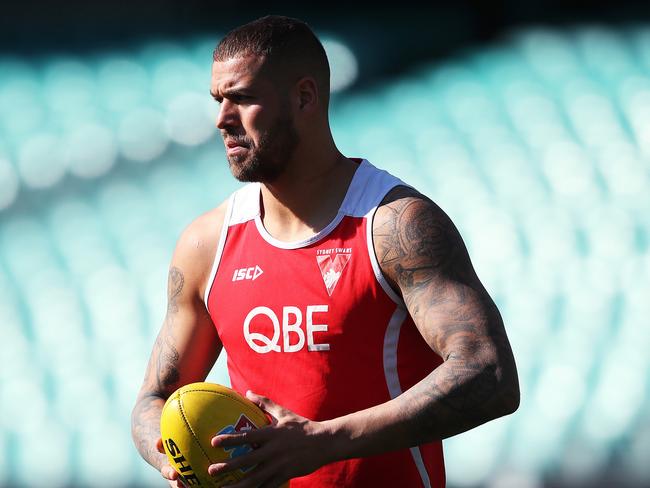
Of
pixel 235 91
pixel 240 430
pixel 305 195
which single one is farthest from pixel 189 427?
pixel 235 91

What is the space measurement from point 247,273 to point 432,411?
2.52ft

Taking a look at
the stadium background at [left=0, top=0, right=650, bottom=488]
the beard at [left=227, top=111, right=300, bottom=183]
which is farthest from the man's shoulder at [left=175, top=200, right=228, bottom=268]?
the stadium background at [left=0, top=0, right=650, bottom=488]

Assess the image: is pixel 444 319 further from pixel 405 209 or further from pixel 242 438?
pixel 242 438

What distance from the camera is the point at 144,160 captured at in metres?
8.69

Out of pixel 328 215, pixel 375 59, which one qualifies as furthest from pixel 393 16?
pixel 328 215

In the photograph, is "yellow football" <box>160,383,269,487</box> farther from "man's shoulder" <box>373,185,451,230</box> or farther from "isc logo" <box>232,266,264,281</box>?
"man's shoulder" <box>373,185,451,230</box>

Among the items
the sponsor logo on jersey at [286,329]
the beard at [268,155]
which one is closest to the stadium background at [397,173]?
the sponsor logo on jersey at [286,329]

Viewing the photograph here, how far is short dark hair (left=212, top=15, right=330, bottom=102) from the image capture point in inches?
128

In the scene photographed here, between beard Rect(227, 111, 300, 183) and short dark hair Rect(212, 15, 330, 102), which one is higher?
short dark hair Rect(212, 15, 330, 102)

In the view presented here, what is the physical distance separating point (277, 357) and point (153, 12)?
678cm

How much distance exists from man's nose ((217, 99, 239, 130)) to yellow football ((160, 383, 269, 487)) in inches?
29.9

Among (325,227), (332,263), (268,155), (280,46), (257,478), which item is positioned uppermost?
(280,46)

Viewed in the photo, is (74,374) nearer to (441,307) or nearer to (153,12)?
(153,12)

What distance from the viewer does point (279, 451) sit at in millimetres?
2643
